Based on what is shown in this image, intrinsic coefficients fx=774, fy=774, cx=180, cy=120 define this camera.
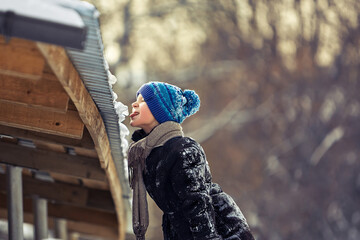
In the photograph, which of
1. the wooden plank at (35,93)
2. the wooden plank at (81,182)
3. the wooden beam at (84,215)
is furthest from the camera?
the wooden beam at (84,215)

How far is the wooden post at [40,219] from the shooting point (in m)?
6.29

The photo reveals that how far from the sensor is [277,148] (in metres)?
23.3

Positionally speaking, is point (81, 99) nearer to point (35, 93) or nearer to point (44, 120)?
point (35, 93)

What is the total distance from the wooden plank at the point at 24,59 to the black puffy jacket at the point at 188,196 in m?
0.90

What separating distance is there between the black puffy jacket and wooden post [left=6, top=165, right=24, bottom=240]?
1.64 m

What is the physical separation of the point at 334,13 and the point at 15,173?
19689 mm

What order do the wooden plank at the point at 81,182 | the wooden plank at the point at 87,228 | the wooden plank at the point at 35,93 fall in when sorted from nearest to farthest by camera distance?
1. the wooden plank at the point at 35,93
2. the wooden plank at the point at 81,182
3. the wooden plank at the point at 87,228

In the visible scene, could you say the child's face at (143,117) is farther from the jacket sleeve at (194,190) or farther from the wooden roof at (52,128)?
the jacket sleeve at (194,190)

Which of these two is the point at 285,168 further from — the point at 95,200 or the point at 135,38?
the point at 95,200

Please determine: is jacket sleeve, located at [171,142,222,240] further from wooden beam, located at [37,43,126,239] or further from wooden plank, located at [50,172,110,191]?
wooden plank, located at [50,172,110,191]

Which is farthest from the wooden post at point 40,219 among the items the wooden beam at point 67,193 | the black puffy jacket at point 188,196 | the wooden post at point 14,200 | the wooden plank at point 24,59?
the wooden plank at point 24,59

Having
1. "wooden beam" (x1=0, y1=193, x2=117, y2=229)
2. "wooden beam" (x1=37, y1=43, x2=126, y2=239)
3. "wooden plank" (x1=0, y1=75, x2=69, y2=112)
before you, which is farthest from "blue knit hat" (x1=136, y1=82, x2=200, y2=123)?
"wooden beam" (x1=0, y1=193, x2=117, y2=229)

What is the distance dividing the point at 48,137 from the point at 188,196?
1.30 meters

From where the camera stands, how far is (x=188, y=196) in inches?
141
